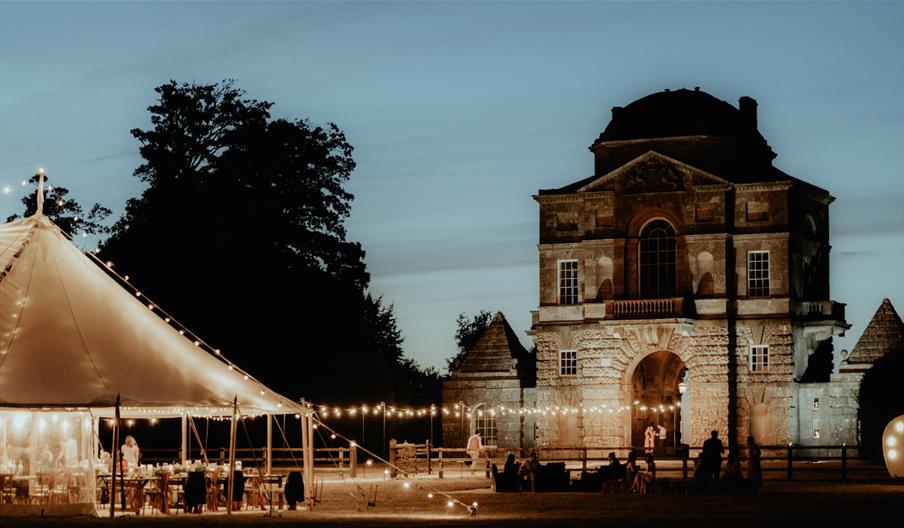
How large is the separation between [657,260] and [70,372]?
30124mm

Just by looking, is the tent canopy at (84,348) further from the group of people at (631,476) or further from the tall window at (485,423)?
the tall window at (485,423)

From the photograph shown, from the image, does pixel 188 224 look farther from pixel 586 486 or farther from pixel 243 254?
pixel 586 486

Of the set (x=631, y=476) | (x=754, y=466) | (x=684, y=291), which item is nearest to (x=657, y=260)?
(x=684, y=291)

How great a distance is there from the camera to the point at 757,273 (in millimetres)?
51969

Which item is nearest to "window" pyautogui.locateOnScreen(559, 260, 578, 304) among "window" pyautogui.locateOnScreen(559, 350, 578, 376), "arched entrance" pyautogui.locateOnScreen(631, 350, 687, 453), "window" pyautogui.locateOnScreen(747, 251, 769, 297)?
"window" pyautogui.locateOnScreen(559, 350, 578, 376)

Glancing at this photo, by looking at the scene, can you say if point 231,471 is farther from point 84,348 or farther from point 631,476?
point 631,476

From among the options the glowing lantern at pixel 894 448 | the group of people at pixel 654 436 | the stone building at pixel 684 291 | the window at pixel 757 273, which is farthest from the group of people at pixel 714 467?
the window at pixel 757 273

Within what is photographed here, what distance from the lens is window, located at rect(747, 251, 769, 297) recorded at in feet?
170

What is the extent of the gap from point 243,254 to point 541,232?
33.4 feet

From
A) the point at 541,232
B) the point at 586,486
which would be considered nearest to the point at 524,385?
the point at 541,232

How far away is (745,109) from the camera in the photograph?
56250 millimetres

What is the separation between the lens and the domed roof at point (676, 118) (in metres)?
53.3

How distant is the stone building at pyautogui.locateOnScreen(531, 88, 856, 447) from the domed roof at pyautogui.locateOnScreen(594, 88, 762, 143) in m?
0.05

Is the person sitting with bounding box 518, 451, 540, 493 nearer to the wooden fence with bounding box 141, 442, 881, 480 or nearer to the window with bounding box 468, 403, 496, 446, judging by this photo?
the wooden fence with bounding box 141, 442, 881, 480
